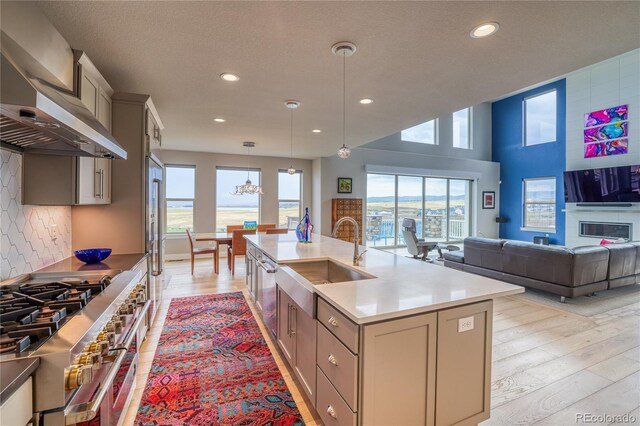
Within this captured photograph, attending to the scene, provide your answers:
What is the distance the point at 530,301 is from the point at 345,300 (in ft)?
12.2

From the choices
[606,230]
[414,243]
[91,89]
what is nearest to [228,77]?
[91,89]

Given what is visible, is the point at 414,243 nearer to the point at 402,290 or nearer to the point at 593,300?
the point at 593,300

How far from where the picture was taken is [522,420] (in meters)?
1.79

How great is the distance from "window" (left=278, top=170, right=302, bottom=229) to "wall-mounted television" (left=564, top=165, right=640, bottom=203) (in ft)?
22.3

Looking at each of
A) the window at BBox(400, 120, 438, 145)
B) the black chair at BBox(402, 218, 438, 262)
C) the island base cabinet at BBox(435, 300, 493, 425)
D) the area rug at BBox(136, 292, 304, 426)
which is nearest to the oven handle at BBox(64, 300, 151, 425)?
the area rug at BBox(136, 292, 304, 426)

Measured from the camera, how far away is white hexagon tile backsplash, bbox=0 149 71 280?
1.71 m

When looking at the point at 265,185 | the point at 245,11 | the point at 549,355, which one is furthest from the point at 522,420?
the point at 265,185

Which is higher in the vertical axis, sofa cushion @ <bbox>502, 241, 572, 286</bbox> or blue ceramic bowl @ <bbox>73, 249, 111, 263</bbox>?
blue ceramic bowl @ <bbox>73, 249, 111, 263</bbox>

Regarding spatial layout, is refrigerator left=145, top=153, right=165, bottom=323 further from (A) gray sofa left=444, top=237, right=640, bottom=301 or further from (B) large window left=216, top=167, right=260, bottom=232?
(A) gray sofa left=444, top=237, right=640, bottom=301

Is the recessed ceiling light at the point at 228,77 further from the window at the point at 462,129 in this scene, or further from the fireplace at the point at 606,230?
the fireplace at the point at 606,230

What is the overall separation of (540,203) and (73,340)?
10.2m

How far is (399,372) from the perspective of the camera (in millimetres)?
1399

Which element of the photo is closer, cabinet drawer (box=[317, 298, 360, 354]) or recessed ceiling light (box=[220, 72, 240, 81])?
cabinet drawer (box=[317, 298, 360, 354])

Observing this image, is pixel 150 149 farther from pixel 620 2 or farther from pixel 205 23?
pixel 620 2
